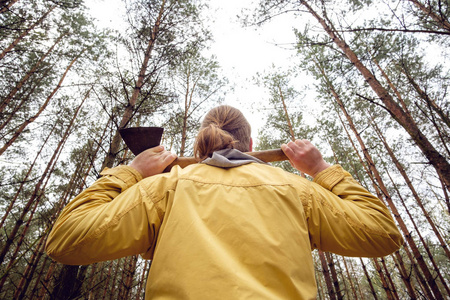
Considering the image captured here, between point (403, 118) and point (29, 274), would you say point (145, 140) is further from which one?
point (29, 274)

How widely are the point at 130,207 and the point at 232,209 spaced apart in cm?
48

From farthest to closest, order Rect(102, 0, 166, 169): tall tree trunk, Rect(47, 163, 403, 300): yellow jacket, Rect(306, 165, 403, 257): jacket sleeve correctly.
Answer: Rect(102, 0, 166, 169): tall tree trunk, Rect(306, 165, 403, 257): jacket sleeve, Rect(47, 163, 403, 300): yellow jacket

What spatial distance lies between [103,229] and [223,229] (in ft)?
1.72

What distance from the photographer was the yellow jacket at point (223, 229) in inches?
30.9

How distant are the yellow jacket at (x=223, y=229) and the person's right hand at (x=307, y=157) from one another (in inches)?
9.8

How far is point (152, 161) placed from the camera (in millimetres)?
1521

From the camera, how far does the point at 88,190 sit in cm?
111

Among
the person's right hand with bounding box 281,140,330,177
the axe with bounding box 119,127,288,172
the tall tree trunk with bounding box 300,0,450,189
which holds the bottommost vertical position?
Result: the person's right hand with bounding box 281,140,330,177

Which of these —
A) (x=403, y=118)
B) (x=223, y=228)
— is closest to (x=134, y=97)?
(x=223, y=228)

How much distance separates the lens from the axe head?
186 cm

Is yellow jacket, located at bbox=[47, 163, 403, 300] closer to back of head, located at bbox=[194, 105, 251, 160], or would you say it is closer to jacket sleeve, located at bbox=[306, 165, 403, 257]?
jacket sleeve, located at bbox=[306, 165, 403, 257]

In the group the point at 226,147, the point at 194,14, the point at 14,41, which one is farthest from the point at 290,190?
the point at 14,41

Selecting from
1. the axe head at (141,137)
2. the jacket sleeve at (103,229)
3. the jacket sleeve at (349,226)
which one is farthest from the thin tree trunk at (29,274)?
the jacket sleeve at (349,226)

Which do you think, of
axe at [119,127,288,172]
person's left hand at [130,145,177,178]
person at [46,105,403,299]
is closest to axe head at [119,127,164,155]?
axe at [119,127,288,172]
